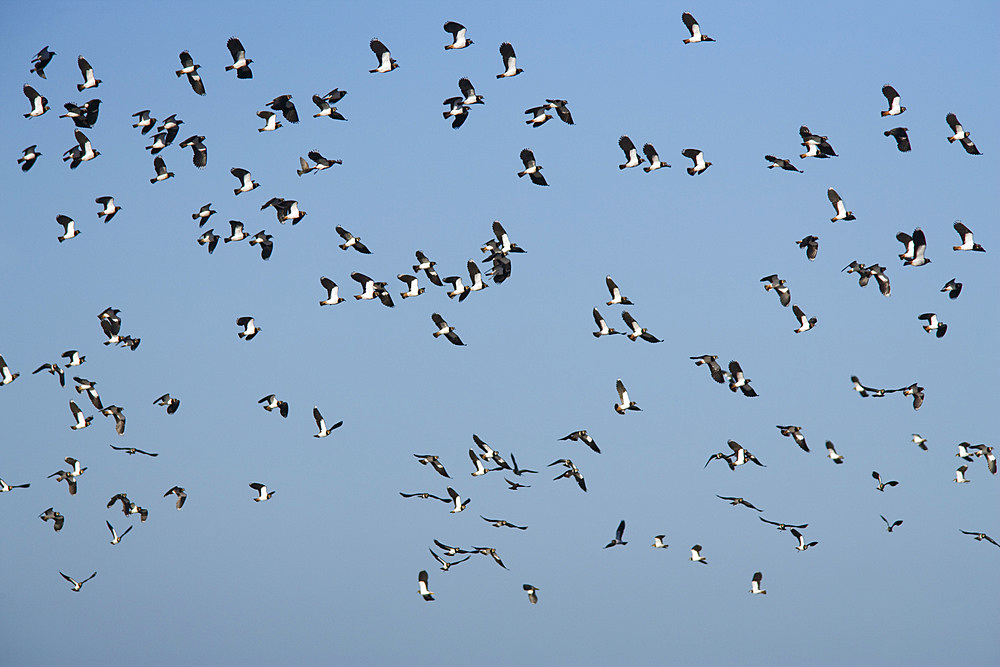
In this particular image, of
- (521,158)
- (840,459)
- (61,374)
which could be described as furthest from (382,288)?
(840,459)

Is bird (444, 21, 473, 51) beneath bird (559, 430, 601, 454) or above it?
above

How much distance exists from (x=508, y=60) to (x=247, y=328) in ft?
42.0

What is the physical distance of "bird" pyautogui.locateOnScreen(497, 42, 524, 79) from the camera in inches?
1997

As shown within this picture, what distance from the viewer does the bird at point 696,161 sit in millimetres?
52188

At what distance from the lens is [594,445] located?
53000mm

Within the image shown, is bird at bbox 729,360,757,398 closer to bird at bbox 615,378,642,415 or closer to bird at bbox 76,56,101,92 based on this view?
bird at bbox 615,378,642,415

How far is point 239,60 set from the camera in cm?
→ 5141

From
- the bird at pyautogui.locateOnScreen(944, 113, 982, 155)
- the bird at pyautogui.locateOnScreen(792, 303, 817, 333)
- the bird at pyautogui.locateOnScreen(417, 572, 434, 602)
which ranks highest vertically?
the bird at pyautogui.locateOnScreen(944, 113, 982, 155)

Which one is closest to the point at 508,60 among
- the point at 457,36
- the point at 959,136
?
the point at 457,36

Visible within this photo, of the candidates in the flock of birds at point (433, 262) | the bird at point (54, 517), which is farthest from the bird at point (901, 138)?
the bird at point (54, 517)

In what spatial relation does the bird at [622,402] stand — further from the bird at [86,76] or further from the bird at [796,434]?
the bird at [86,76]

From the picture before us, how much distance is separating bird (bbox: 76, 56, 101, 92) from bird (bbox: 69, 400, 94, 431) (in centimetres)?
1130

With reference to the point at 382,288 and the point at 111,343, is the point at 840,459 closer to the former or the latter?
the point at 382,288

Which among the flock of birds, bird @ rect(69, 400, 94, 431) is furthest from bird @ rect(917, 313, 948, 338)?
bird @ rect(69, 400, 94, 431)
